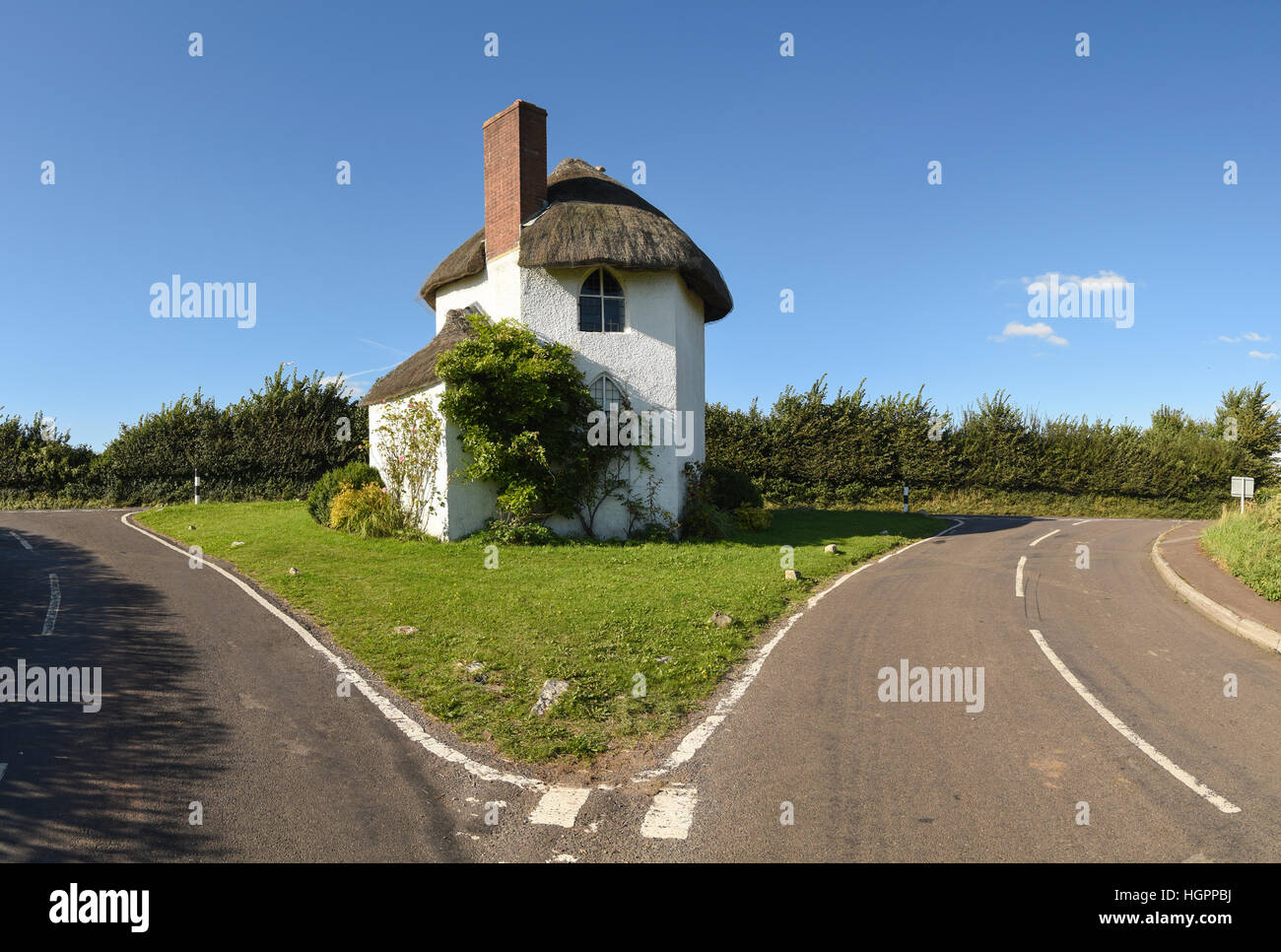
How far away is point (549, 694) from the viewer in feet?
20.6

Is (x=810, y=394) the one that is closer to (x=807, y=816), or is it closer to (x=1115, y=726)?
(x=1115, y=726)

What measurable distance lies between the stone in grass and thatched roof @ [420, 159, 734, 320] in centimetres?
1197

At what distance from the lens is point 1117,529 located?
2325cm

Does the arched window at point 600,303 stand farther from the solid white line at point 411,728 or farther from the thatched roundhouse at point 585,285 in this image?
the solid white line at point 411,728

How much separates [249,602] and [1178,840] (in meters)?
10.9

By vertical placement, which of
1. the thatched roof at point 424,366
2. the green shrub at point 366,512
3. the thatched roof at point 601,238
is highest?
the thatched roof at point 601,238

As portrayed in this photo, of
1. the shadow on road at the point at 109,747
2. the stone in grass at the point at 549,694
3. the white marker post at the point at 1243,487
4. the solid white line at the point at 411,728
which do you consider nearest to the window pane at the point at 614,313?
the solid white line at the point at 411,728

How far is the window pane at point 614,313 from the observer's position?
1741 cm

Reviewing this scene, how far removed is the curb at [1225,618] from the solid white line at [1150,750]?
3.22 meters

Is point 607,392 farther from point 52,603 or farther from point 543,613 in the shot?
point 52,603

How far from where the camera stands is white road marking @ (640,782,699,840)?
4.08 metres

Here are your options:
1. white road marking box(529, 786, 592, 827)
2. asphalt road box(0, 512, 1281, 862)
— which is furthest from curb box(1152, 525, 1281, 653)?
white road marking box(529, 786, 592, 827)

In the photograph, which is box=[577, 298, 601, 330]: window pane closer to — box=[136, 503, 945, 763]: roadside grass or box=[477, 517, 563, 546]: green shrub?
box=[477, 517, 563, 546]: green shrub
